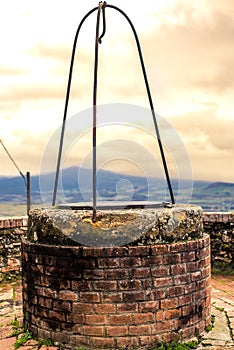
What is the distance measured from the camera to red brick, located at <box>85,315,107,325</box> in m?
3.87

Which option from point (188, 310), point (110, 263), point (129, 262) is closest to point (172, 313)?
point (188, 310)

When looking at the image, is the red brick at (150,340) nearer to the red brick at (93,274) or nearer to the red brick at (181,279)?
the red brick at (181,279)

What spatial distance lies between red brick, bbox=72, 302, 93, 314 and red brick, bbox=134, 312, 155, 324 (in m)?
0.39

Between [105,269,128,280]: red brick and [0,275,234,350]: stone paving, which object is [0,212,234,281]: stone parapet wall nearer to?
[0,275,234,350]: stone paving

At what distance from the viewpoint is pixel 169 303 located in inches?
158

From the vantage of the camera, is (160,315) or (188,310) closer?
(160,315)

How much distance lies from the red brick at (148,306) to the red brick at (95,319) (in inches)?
12.6

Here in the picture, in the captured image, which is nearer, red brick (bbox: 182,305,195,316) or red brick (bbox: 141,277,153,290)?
red brick (bbox: 141,277,153,290)

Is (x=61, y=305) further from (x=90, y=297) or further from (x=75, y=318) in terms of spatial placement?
(x=90, y=297)

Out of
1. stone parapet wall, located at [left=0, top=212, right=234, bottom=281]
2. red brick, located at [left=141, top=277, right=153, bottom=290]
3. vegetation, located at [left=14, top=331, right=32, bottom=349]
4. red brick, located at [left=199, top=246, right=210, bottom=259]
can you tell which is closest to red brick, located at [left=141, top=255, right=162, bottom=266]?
red brick, located at [left=141, top=277, right=153, bottom=290]

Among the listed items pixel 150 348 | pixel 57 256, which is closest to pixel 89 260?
pixel 57 256

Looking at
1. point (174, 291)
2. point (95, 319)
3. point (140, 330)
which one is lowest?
point (140, 330)

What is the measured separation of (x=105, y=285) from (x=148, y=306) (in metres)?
0.41

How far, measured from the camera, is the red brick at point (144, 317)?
389 cm
